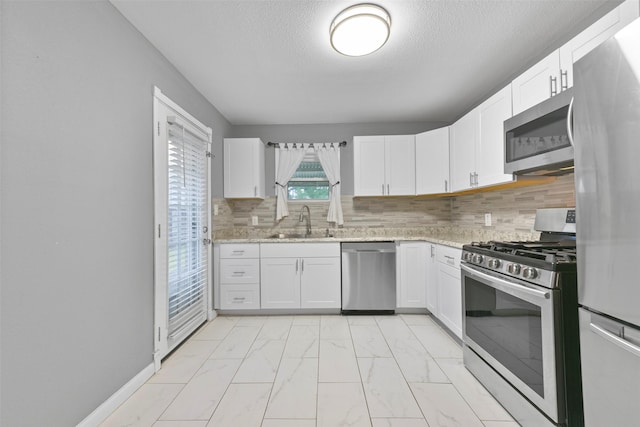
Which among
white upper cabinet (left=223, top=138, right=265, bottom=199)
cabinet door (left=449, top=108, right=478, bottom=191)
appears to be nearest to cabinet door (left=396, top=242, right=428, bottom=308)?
cabinet door (left=449, top=108, right=478, bottom=191)

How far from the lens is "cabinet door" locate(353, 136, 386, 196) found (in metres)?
3.74

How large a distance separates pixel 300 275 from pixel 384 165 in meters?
1.76

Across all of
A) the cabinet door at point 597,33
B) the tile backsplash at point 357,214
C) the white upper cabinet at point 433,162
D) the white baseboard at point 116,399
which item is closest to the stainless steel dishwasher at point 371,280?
the tile backsplash at point 357,214

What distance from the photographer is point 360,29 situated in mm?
1872

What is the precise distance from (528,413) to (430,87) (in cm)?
275

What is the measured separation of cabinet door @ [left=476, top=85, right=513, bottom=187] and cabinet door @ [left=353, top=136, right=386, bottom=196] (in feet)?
4.23

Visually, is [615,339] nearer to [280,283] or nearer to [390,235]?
[280,283]

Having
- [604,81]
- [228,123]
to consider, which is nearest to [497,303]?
[604,81]

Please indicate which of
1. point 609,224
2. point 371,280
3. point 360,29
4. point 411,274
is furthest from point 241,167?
point 609,224

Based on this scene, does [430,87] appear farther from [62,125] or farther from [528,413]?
[62,125]

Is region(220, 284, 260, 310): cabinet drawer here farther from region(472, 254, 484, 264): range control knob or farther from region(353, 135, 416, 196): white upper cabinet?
region(472, 254, 484, 264): range control knob

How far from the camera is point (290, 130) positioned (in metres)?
4.08

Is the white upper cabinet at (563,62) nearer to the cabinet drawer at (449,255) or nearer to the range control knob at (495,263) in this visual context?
the range control knob at (495,263)

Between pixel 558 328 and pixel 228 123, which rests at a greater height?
pixel 228 123
